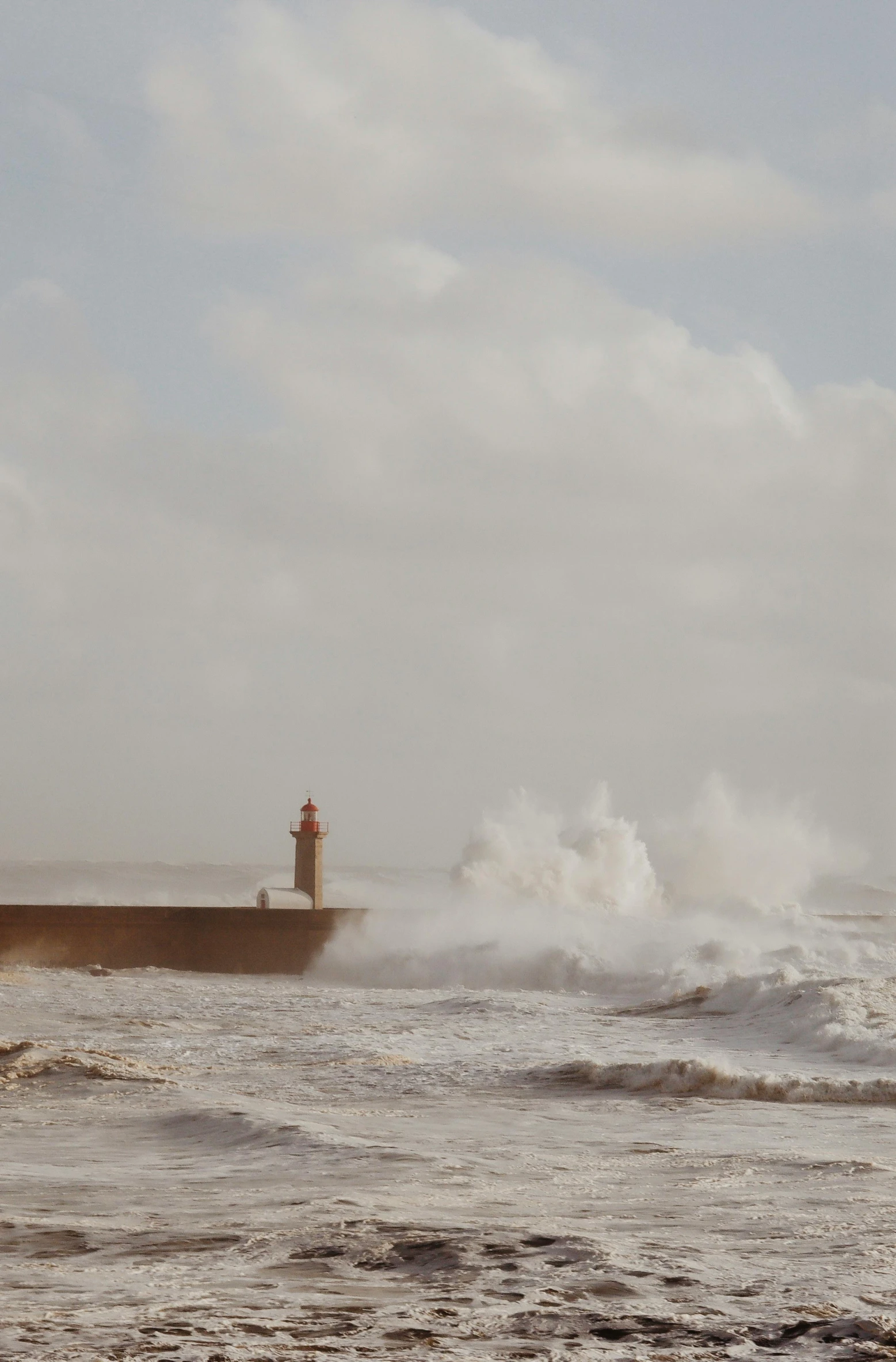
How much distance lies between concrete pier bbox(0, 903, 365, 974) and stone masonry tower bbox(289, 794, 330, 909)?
282cm

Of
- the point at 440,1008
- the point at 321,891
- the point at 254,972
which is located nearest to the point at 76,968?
the point at 254,972

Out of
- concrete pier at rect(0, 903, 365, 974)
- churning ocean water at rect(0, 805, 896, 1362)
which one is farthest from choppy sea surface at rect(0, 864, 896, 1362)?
concrete pier at rect(0, 903, 365, 974)

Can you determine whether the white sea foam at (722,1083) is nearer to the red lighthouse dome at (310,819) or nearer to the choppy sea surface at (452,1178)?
the choppy sea surface at (452,1178)

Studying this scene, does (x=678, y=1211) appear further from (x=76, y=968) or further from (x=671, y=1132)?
(x=76, y=968)

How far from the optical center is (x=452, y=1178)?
5.19m

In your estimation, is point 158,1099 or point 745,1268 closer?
point 745,1268

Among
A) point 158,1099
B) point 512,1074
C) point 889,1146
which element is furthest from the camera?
point 512,1074

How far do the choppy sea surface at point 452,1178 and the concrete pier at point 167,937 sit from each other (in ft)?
17.7

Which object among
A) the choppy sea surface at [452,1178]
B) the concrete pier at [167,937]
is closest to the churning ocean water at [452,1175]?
the choppy sea surface at [452,1178]

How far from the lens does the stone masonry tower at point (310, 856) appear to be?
24.6 meters

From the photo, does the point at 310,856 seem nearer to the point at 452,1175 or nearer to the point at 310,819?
the point at 310,819

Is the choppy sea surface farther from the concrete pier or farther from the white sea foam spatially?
the concrete pier

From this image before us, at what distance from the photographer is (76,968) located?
64.4ft

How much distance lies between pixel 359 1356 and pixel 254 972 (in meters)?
18.3
